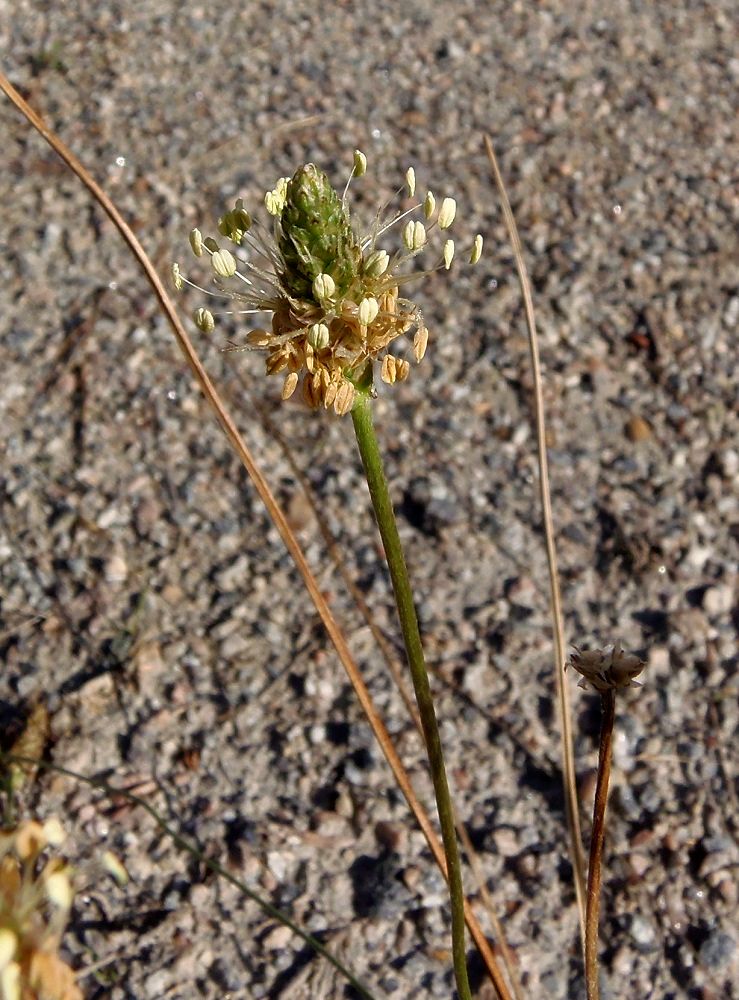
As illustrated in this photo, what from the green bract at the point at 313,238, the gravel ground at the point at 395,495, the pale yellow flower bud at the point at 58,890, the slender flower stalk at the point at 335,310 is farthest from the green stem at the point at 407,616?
the gravel ground at the point at 395,495

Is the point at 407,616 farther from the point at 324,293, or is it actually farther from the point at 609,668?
the point at 324,293

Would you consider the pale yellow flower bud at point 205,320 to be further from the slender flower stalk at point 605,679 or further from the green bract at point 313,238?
the slender flower stalk at point 605,679

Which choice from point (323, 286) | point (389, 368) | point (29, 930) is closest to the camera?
point (323, 286)

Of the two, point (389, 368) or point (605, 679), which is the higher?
point (389, 368)

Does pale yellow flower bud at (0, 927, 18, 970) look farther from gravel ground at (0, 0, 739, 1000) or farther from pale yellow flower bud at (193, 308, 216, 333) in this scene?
pale yellow flower bud at (193, 308, 216, 333)

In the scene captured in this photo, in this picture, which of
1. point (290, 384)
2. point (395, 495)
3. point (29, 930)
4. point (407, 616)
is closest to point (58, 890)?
point (29, 930)

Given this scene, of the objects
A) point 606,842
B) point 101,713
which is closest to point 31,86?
point 101,713

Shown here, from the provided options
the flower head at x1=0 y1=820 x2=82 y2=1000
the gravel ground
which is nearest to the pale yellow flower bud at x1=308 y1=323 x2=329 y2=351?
the flower head at x1=0 y1=820 x2=82 y2=1000
